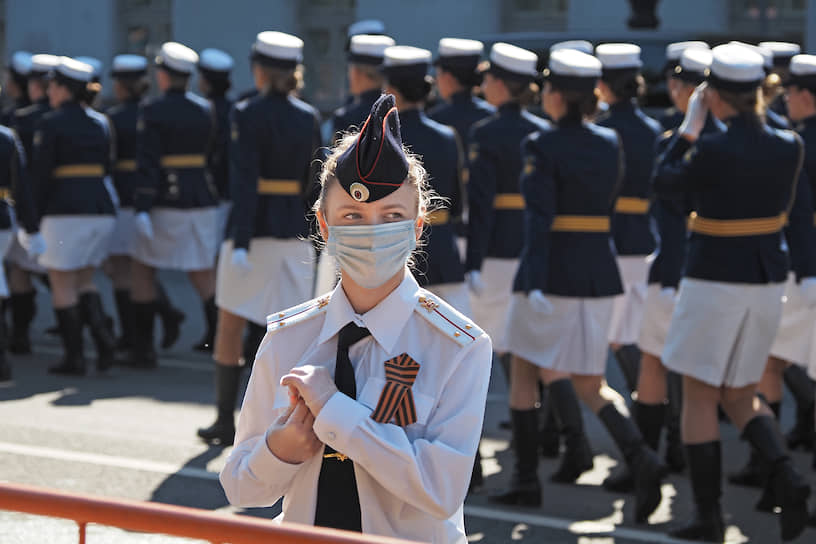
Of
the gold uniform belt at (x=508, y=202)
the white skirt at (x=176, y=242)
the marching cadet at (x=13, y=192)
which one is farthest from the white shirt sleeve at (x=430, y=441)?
the white skirt at (x=176, y=242)

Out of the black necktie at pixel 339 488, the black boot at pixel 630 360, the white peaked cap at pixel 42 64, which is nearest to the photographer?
the black necktie at pixel 339 488

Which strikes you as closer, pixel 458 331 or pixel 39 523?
pixel 458 331

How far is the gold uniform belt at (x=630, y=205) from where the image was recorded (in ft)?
23.3

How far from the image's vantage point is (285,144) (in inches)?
259

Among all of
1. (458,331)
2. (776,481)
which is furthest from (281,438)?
(776,481)

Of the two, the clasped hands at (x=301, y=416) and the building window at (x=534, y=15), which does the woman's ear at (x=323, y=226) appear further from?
the building window at (x=534, y=15)

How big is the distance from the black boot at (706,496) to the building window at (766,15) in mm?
13367

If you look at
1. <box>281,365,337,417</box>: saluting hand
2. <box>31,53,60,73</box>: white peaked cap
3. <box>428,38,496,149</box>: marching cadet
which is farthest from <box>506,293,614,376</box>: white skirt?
<box>31,53,60,73</box>: white peaked cap

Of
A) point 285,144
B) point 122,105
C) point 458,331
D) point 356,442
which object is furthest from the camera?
point 122,105

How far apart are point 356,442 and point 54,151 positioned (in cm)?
655

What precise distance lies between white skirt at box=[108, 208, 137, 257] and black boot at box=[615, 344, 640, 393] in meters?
3.81

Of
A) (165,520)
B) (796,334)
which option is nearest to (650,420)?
(796,334)

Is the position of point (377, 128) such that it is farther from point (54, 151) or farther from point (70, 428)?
point (54, 151)

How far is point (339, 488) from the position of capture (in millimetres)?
2529
